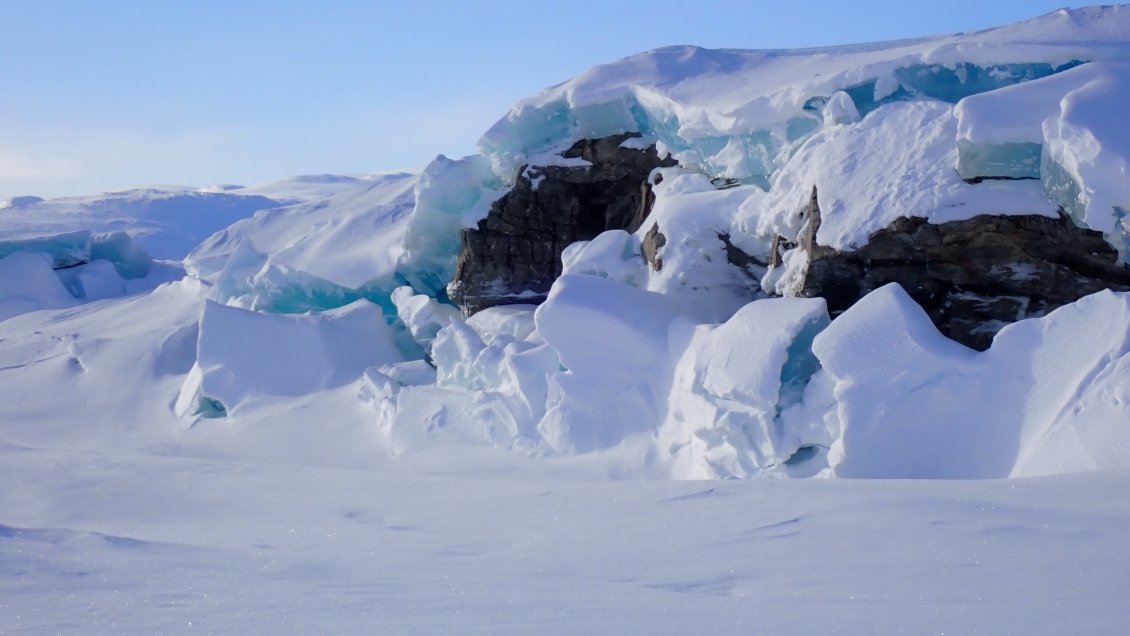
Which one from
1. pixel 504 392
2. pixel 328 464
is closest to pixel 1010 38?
pixel 504 392

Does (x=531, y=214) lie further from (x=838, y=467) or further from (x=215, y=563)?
(x=215, y=563)

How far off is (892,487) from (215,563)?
2622mm

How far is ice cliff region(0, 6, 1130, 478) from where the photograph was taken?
18.5 ft

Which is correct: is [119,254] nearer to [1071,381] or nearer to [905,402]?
[905,402]

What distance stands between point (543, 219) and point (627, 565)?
7.67 metres

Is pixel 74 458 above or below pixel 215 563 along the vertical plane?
below

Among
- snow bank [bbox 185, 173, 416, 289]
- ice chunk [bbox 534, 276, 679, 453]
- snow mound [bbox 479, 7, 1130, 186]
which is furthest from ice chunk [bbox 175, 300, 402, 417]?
ice chunk [bbox 534, 276, 679, 453]

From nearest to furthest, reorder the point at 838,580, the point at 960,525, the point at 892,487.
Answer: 1. the point at 838,580
2. the point at 960,525
3. the point at 892,487

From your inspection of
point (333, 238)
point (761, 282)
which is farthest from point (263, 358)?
point (761, 282)

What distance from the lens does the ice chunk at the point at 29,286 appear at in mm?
16250

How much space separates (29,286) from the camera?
1675 cm

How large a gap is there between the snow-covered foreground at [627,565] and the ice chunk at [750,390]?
4.73 feet

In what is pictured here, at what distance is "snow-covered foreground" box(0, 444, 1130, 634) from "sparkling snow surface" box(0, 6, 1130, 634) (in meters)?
0.02

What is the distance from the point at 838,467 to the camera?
5.72 meters
